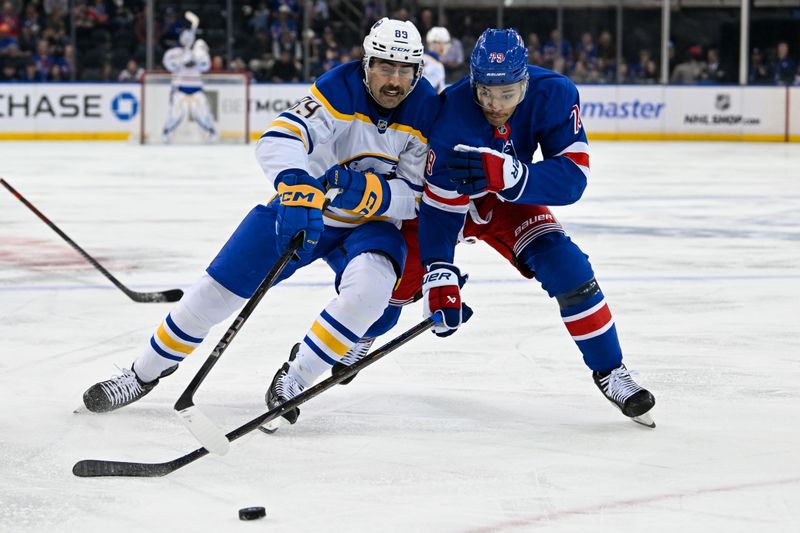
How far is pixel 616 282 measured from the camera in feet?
17.6

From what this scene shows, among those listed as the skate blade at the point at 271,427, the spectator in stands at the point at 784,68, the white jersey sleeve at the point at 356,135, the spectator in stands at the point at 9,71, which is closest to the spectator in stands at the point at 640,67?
the spectator in stands at the point at 784,68

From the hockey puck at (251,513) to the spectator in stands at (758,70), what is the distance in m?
14.4

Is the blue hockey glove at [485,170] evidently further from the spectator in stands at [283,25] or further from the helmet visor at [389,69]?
the spectator in stands at [283,25]

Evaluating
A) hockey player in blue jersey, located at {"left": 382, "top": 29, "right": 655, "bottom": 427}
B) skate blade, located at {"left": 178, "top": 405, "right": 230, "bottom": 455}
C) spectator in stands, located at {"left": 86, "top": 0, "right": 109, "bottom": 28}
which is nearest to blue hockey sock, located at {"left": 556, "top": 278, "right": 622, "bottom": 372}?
hockey player in blue jersey, located at {"left": 382, "top": 29, "right": 655, "bottom": 427}

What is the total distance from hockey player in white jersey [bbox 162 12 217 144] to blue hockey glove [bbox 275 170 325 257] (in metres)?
12.0

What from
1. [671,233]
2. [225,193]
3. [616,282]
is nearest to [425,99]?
[616,282]

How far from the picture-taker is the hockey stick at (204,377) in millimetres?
2717

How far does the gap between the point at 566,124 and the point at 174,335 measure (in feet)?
3.45

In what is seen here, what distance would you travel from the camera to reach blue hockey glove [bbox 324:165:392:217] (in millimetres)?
3078

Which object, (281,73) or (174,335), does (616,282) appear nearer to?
(174,335)

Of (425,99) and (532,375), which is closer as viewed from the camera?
(425,99)

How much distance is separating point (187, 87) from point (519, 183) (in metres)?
12.2

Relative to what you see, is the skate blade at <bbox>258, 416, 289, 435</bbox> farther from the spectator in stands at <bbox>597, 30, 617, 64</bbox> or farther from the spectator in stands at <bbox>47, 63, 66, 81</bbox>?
the spectator in stands at <bbox>597, 30, 617, 64</bbox>

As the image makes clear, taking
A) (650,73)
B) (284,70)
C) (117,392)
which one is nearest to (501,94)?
(117,392)
